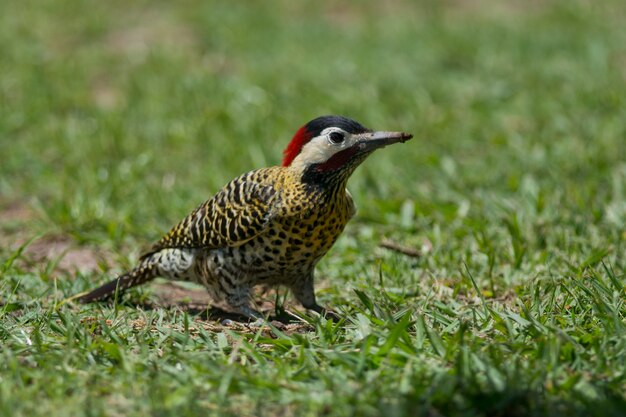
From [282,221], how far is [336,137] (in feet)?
1.60

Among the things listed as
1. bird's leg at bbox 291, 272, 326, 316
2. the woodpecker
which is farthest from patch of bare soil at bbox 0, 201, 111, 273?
bird's leg at bbox 291, 272, 326, 316

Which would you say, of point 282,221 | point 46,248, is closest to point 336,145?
point 282,221

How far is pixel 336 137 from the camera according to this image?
449 centimetres

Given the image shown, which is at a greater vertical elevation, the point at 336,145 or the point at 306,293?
the point at 336,145

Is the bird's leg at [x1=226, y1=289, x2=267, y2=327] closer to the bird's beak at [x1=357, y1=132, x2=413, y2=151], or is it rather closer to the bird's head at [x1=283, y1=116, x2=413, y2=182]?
the bird's head at [x1=283, y1=116, x2=413, y2=182]

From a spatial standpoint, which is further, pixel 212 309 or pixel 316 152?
pixel 212 309

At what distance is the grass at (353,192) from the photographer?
3.49m

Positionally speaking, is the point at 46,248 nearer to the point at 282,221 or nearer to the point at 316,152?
the point at 282,221

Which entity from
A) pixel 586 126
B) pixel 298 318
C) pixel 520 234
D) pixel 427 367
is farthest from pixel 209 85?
pixel 427 367

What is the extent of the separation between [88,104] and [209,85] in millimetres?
1204

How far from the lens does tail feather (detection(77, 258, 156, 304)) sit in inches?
193

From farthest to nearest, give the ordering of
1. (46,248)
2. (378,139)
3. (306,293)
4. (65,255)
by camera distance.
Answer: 1. (46,248)
2. (65,255)
3. (306,293)
4. (378,139)

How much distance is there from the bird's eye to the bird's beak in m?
0.08

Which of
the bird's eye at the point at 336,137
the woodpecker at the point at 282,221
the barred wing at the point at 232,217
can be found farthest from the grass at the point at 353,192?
the bird's eye at the point at 336,137
